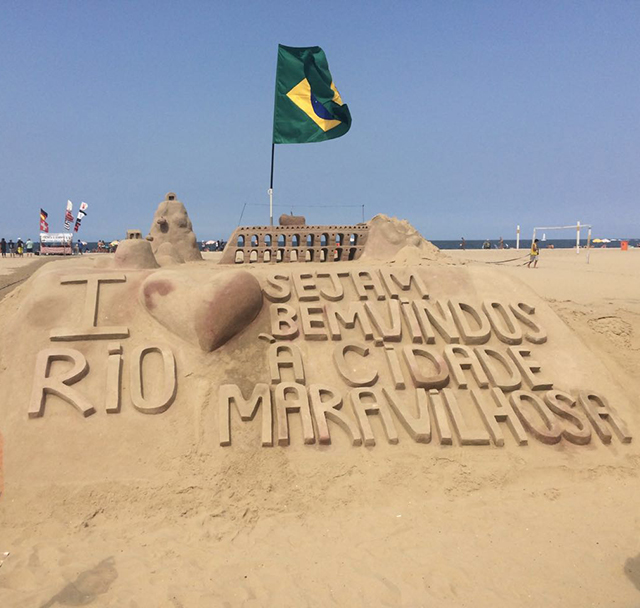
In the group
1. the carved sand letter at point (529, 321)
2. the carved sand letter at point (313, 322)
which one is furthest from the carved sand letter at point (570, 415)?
the carved sand letter at point (313, 322)

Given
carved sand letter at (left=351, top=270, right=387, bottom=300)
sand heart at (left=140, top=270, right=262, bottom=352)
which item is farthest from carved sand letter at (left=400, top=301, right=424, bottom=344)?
sand heart at (left=140, top=270, right=262, bottom=352)

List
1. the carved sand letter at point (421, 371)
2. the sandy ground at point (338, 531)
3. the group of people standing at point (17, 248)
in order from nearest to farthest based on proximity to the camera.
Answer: the sandy ground at point (338, 531) < the carved sand letter at point (421, 371) < the group of people standing at point (17, 248)

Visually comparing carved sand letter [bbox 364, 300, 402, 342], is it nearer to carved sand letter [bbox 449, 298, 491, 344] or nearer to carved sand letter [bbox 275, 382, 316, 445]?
carved sand letter [bbox 449, 298, 491, 344]

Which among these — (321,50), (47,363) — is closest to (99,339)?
(47,363)

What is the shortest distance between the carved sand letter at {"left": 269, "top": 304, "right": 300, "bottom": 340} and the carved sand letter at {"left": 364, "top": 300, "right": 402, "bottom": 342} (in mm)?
1225

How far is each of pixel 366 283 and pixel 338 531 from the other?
430 centimetres

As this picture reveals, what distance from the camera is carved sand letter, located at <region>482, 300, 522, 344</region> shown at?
25.9 feet

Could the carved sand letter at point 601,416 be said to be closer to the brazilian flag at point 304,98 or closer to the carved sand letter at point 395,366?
the carved sand letter at point 395,366

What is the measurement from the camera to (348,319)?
25.5ft

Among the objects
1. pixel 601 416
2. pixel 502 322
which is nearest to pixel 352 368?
pixel 502 322

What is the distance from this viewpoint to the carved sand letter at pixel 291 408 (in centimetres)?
614

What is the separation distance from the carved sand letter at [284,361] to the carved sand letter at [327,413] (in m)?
0.32

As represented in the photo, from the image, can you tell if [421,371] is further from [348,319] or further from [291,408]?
[291,408]

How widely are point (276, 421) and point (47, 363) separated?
316 cm
